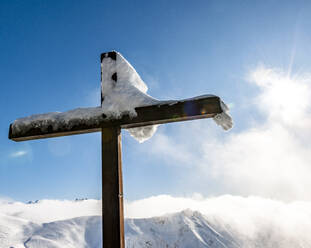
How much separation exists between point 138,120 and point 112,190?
0.58m

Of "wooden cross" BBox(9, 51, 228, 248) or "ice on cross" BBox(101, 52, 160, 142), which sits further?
"ice on cross" BBox(101, 52, 160, 142)

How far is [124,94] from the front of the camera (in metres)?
2.25

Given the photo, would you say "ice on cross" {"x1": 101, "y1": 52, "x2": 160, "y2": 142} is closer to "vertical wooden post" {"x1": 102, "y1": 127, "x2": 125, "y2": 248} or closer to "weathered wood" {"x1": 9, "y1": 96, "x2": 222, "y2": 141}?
"weathered wood" {"x1": 9, "y1": 96, "x2": 222, "y2": 141}

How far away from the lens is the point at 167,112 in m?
2.02

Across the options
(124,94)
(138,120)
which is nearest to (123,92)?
(124,94)

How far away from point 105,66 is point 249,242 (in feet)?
75.6

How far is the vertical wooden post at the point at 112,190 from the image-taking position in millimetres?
1845

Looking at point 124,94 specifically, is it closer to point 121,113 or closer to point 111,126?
point 121,113

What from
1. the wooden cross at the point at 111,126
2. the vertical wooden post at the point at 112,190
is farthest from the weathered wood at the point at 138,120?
the vertical wooden post at the point at 112,190

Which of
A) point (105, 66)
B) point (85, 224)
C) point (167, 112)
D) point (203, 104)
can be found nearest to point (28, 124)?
point (105, 66)

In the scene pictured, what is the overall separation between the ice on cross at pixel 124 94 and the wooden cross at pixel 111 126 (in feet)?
0.16

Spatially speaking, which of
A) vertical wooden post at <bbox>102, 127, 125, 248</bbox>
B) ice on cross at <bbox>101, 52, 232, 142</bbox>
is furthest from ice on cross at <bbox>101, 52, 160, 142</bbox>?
vertical wooden post at <bbox>102, 127, 125, 248</bbox>

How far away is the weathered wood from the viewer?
6.32 ft

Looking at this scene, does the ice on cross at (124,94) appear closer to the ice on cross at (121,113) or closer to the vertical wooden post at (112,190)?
the ice on cross at (121,113)
